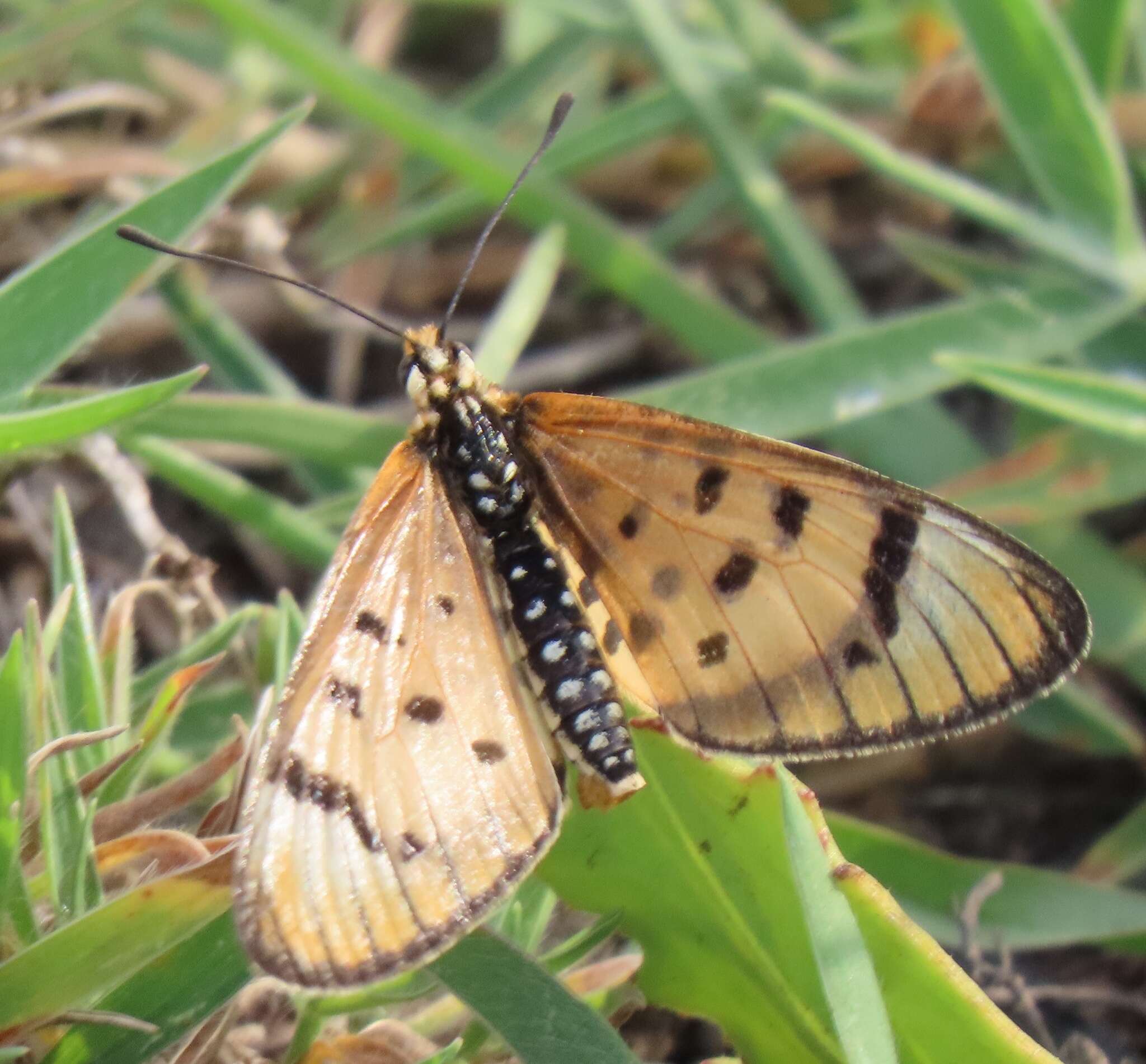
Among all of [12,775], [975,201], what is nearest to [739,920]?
[12,775]

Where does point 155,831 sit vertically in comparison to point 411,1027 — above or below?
above

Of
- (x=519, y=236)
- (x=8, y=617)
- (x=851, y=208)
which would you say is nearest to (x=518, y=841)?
(x=8, y=617)

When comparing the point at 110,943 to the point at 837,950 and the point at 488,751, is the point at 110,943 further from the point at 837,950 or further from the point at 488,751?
the point at 837,950

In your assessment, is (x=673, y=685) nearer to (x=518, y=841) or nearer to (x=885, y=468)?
(x=518, y=841)

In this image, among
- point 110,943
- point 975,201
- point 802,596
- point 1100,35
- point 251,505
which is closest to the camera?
point 110,943

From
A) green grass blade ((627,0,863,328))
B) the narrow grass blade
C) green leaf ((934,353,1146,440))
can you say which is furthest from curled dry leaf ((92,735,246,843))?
green grass blade ((627,0,863,328))
